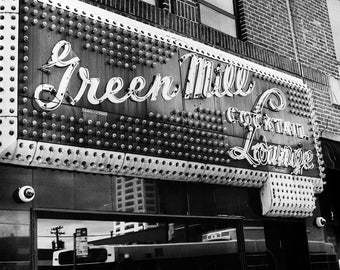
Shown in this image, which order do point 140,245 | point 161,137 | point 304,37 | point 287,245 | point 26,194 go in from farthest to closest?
point 304,37 < point 287,245 < point 140,245 < point 161,137 < point 26,194

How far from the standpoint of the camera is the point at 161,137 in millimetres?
7184

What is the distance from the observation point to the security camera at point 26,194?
573cm

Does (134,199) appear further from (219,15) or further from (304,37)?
(304,37)

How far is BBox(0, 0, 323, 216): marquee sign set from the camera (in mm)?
5945

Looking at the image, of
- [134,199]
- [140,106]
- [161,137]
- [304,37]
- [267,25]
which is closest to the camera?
[134,199]

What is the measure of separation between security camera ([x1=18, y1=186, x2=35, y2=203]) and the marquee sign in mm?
Answer: 296

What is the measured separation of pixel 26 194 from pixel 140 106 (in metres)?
2.03

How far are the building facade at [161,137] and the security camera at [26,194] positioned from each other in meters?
0.01

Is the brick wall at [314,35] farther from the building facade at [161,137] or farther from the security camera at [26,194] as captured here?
the security camera at [26,194]

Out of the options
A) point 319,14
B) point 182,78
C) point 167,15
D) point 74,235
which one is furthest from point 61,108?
point 319,14

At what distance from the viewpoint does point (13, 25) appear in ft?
19.3

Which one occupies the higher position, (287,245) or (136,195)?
(136,195)

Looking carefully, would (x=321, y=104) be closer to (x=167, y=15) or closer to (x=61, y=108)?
(x=167, y=15)

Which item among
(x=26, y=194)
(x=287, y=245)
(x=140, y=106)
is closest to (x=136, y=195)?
(x=140, y=106)
